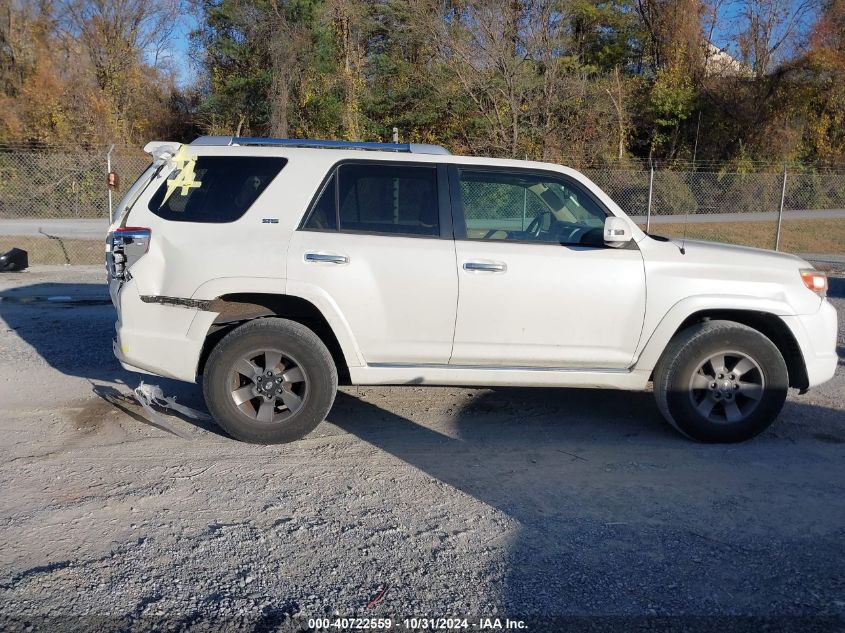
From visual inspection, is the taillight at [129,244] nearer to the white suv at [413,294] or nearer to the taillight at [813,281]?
the white suv at [413,294]

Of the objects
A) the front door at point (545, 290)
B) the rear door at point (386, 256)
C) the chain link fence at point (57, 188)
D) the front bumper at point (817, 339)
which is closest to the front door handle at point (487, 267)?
the front door at point (545, 290)

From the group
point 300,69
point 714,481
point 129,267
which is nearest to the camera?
point 714,481

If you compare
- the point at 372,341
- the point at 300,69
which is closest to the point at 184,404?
the point at 372,341

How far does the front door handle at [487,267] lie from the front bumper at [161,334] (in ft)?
5.64

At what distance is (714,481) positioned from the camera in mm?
4695

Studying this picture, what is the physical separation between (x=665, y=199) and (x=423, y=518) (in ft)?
52.6

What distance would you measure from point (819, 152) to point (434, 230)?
94.6ft

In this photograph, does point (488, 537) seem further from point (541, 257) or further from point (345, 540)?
point (541, 257)

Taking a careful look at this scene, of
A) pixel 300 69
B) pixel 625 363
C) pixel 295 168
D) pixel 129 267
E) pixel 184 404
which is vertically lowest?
pixel 184 404

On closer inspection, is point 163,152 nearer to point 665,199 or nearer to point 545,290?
point 545,290

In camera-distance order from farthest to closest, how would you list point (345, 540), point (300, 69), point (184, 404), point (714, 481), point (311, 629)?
point (300, 69)
point (184, 404)
point (714, 481)
point (345, 540)
point (311, 629)

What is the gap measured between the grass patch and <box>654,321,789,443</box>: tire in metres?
13.6

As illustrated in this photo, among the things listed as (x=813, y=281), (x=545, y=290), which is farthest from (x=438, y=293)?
(x=813, y=281)

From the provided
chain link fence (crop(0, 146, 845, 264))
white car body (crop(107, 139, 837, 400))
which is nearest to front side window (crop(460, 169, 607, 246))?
white car body (crop(107, 139, 837, 400))
